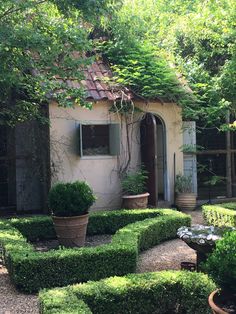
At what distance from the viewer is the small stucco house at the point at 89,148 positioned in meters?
11.0

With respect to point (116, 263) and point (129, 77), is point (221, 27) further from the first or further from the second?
point (116, 263)

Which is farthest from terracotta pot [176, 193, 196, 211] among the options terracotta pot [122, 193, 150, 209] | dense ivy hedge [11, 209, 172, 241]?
dense ivy hedge [11, 209, 172, 241]

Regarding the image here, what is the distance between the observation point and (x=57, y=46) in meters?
7.27

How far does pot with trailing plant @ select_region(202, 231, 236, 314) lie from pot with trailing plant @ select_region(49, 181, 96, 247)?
377cm

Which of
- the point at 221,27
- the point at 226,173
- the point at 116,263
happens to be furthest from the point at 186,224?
the point at 221,27

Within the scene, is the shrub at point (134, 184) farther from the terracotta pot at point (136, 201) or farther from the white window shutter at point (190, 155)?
the white window shutter at point (190, 155)

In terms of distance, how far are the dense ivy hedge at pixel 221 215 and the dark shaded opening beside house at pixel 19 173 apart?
162 inches

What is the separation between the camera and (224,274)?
4.02 m

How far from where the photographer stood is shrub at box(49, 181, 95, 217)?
7.68m

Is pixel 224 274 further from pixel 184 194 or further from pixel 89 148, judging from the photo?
pixel 184 194

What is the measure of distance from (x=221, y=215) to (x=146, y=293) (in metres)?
4.92

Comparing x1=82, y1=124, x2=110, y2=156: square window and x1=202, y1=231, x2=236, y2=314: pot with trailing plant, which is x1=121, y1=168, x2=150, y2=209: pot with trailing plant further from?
x1=202, y1=231, x2=236, y2=314: pot with trailing plant

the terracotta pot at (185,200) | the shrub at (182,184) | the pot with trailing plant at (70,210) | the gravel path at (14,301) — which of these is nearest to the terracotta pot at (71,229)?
the pot with trailing plant at (70,210)

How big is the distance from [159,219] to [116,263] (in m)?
2.46
